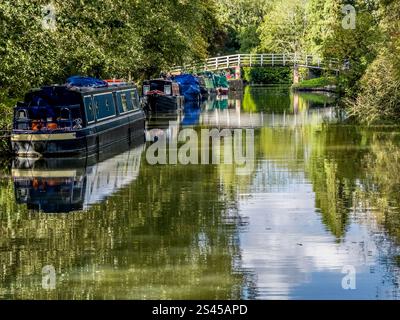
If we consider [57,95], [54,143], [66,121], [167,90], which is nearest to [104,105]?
[57,95]

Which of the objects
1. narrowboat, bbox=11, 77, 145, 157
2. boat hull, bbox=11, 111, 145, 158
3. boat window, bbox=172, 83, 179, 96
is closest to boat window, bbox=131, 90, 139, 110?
narrowboat, bbox=11, 77, 145, 157

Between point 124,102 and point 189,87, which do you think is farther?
point 189,87

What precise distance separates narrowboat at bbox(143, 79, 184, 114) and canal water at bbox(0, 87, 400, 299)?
2180 centimetres

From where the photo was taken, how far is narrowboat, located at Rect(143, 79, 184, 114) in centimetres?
5200

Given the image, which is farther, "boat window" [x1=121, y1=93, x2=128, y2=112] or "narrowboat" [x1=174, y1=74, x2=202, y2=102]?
"narrowboat" [x1=174, y1=74, x2=202, y2=102]

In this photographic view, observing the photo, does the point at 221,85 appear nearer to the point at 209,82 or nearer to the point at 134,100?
the point at 209,82

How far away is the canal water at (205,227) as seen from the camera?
1307 cm

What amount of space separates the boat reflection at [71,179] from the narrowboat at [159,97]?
21.6m

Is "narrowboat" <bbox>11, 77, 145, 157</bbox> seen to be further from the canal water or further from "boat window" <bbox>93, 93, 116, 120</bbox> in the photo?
the canal water

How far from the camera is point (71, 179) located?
23.8 m

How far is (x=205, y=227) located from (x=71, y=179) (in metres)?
7.32

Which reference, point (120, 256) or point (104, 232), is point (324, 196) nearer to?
point (104, 232)

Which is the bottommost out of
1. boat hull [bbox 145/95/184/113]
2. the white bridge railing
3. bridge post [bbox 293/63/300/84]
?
boat hull [bbox 145/95/184/113]

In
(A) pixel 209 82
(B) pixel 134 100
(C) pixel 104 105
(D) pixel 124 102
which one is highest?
(A) pixel 209 82
